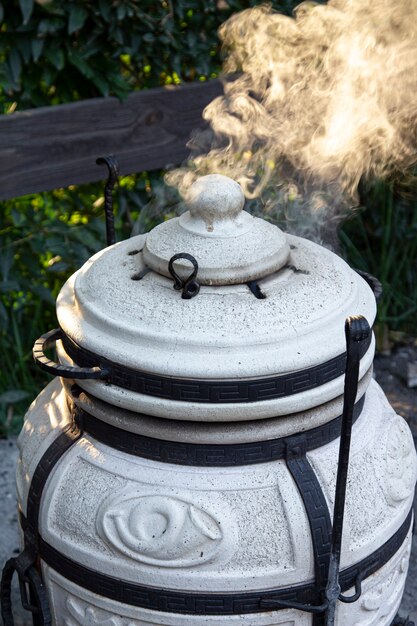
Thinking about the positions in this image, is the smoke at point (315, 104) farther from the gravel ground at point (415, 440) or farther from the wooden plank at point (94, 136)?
the gravel ground at point (415, 440)

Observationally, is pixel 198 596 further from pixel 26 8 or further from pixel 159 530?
pixel 26 8

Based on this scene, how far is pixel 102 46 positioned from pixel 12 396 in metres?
1.48

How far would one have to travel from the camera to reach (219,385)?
159 cm

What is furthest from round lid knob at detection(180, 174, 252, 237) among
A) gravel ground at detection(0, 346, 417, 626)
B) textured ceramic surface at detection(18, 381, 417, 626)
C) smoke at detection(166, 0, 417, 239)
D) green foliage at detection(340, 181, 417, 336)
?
green foliage at detection(340, 181, 417, 336)

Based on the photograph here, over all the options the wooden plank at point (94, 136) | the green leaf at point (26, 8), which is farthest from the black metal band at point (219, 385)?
the green leaf at point (26, 8)

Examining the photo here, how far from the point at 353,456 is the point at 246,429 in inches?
10.6

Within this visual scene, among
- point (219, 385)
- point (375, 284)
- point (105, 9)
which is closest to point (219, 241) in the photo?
point (219, 385)

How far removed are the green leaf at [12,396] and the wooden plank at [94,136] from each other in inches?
31.8

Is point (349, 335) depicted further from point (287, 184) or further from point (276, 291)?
point (287, 184)

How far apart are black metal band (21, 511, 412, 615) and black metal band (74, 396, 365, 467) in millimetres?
256

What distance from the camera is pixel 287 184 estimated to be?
345 cm

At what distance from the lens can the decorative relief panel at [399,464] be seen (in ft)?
5.89

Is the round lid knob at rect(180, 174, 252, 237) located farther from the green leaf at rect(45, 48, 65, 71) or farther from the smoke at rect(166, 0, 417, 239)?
the green leaf at rect(45, 48, 65, 71)

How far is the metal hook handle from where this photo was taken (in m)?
1.68
